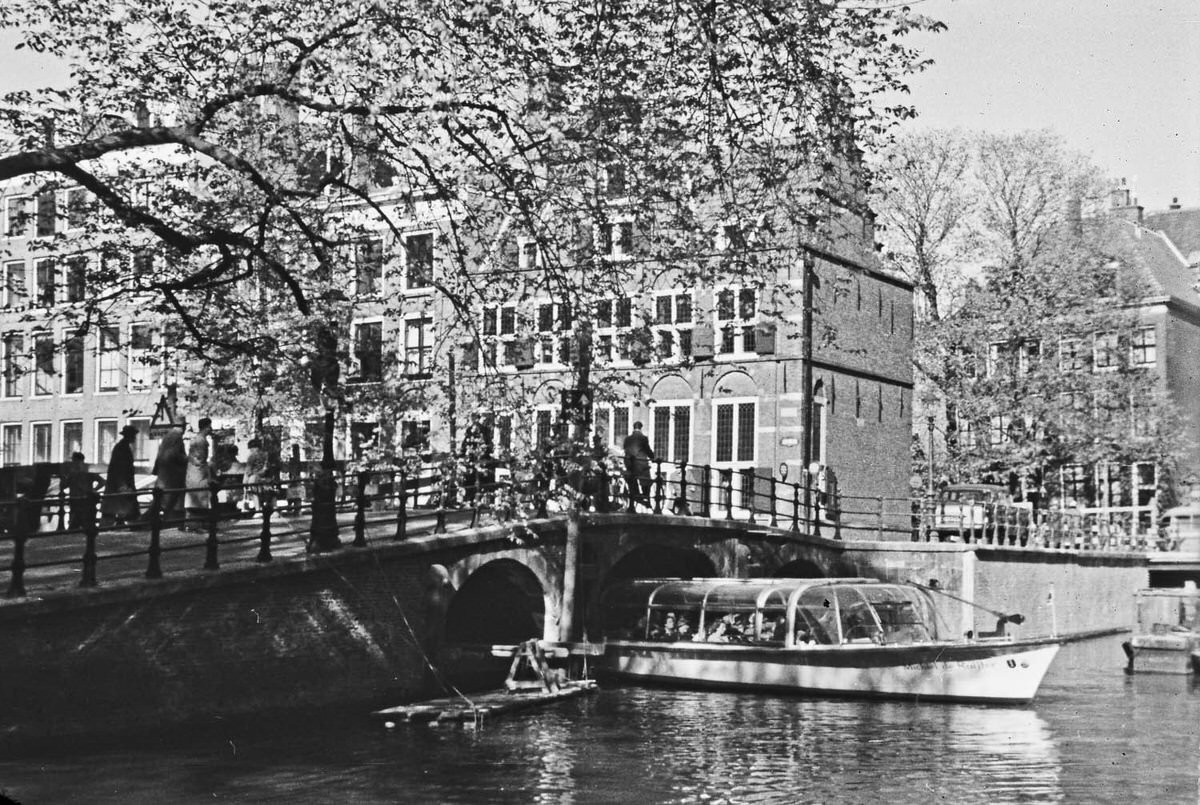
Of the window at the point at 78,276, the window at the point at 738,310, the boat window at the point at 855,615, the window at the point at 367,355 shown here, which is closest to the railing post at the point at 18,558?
the window at the point at 78,276

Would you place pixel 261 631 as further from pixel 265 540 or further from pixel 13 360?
pixel 13 360

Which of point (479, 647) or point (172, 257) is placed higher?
point (172, 257)

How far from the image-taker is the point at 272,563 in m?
18.4

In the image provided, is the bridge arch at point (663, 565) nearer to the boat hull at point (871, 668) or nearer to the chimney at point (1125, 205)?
the boat hull at point (871, 668)

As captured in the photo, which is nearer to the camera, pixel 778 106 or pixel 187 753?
pixel 778 106

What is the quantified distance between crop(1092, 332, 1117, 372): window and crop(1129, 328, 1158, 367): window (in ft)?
1.80

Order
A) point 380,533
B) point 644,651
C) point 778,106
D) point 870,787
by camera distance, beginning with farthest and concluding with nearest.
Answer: point 644,651 < point 380,533 < point 870,787 < point 778,106

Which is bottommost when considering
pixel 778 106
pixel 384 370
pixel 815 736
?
pixel 815 736

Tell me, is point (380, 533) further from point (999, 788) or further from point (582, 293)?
point (999, 788)

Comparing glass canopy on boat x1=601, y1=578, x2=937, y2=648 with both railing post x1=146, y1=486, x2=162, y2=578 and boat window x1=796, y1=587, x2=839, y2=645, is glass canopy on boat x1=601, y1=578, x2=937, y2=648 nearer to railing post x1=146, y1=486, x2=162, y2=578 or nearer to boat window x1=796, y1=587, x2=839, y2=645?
boat window x1=796, y1=587, x2=839, y2=645

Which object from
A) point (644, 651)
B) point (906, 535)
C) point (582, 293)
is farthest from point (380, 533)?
point (906, 535)

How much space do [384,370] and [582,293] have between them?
15.8ft

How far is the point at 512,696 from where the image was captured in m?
21.9

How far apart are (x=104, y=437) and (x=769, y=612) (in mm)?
19675
